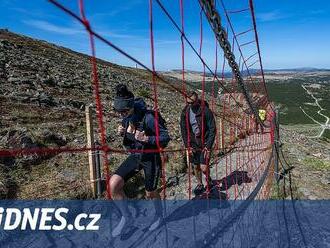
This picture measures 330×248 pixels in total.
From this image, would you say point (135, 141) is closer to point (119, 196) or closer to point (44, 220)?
point (119, 196)

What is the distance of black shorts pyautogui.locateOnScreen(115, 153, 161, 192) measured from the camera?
5898 millimetres

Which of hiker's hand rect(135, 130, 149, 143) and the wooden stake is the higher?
hiker's hand rect(135, 130, 149, 143)

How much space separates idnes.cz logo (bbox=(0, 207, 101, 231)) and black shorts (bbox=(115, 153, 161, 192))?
1.28 m

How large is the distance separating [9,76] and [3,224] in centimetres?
1467

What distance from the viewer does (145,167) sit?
6039mm

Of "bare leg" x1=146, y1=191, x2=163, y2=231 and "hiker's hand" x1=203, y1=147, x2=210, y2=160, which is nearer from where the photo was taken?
"bare leg" x1=146, y1=191, x2=163, y2=231

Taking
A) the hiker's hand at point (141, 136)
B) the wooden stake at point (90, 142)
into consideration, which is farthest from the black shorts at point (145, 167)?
the wooden stake at point (90, 142)

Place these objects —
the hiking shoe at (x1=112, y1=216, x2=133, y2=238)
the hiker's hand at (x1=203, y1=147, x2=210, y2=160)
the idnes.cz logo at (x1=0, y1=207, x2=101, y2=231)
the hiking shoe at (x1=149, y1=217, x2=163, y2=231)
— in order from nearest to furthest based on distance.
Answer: the hiking shoe at (x1=112, y1=216, x2=133, y2=238) < the hiking shoe at (x1=149, y1=217, x2=163, y2=231) < the idnes.cz logo at (x1=0, y1=207, x2=101, y2=231) < the hiker's hand at (x1=203, y1=147, x2=210, y2=160)

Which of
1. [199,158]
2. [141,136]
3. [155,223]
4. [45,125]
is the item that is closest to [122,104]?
[141,136]

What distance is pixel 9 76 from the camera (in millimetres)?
20375

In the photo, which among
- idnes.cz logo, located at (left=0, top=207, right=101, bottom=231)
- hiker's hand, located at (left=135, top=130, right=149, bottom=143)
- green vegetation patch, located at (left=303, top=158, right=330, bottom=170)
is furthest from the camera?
green vegetation patch, located at (left=303, top=158, right=330, bottom=170)

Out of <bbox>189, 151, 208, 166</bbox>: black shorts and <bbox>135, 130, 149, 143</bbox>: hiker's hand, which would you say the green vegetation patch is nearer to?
<bbox>189, 151, 208, 166</bbox>: black shorts

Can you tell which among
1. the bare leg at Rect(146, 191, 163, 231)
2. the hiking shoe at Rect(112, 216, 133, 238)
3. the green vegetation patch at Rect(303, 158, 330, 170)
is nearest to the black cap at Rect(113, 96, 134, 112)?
the bare leg at Rect(146, 191, 163, 231)

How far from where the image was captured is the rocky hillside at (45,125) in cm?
837
